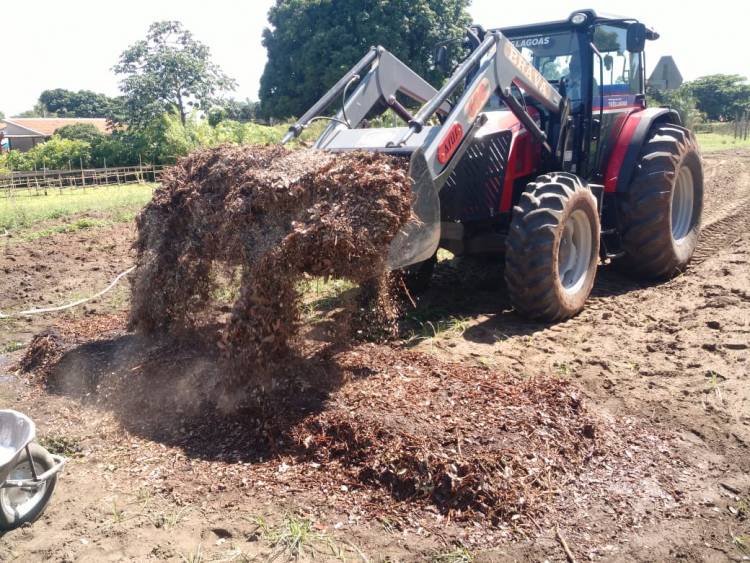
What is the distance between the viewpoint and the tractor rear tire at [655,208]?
707 cm

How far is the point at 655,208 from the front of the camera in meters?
7.07

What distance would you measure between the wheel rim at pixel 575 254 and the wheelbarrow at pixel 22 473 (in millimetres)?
4631

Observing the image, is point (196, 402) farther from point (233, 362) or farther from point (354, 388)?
point (354, 388)

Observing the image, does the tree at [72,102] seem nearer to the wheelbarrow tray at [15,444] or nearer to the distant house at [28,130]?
the distant house at [28,130]

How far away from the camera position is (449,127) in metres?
5.39

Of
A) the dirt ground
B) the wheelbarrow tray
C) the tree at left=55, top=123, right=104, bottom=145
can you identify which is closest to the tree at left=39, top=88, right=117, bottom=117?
the tree at left=55, top=123, right=104, bottom=145

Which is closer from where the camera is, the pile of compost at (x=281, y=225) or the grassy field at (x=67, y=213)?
the pile of compost at (x=281, y=225)

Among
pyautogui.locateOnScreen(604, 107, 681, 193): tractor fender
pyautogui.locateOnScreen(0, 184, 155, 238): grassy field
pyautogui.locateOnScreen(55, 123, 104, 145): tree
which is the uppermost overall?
pyautogui.locateOnScreen(55, 123, 104, 145): tree

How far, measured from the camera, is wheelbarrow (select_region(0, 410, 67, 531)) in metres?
3.38

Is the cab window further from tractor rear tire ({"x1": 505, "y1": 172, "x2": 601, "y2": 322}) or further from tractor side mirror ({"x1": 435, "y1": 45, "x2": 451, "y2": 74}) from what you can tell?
tractor side mirror ({"x1": 435, "y1": 45, "x2": 451, "y2": 74})

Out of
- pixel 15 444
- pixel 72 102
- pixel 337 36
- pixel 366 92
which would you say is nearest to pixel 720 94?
pixel 337 36

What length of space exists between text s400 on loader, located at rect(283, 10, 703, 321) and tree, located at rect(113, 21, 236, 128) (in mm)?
30532

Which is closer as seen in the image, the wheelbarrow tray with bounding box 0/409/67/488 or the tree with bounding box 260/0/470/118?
the wheelbarrow tray with bounding box 0/409/67/488

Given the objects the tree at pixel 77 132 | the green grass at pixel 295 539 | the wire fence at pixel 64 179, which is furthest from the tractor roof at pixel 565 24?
the tree at pixel 77 132
